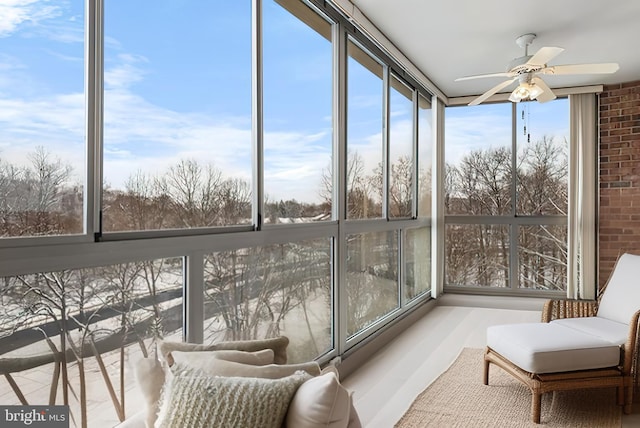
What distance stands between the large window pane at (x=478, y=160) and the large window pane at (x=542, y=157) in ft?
0.49

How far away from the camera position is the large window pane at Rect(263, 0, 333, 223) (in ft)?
8.82

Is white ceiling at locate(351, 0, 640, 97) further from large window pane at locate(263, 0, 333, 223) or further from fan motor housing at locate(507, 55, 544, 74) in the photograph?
large window pane at locate(263, 0, 333, 223)

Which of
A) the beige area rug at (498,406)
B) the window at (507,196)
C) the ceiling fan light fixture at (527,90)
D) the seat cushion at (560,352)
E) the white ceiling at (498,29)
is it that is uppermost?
the white ceiling at (498,29)

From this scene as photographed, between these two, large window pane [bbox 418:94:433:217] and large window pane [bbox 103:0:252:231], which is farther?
large window pane [bbox 418:94:433:217]

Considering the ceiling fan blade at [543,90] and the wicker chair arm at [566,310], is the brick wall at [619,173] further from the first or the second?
the wicker chair arm at [566,310]

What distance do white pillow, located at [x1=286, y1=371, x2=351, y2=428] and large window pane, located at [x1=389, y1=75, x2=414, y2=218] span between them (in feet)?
10.8

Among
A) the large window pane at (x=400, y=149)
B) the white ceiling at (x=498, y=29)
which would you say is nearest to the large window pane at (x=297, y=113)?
the white ceiling at (x=498, y=29)

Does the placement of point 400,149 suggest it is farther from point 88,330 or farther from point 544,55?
point 88,330

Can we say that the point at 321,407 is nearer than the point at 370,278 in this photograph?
Yes

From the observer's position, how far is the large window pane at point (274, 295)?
7.48ft

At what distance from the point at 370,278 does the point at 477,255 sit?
2405mm

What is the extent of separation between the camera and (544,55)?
3.06 metres

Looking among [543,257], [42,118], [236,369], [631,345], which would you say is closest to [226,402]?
Answer: [236,369]

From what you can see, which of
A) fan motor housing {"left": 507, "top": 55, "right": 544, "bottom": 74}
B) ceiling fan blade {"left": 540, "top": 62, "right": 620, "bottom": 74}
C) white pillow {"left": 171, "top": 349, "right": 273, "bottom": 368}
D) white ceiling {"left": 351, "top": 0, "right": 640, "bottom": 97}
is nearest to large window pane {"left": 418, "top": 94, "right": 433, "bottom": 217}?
white ceiling {"left": 351, "top": 0, "right": 640, "bottom": 97}
